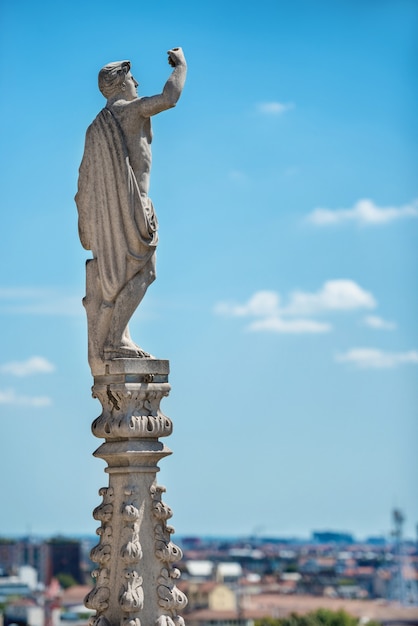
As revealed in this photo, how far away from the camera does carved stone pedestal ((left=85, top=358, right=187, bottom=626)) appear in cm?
1087

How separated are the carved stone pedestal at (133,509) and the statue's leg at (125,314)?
91mm

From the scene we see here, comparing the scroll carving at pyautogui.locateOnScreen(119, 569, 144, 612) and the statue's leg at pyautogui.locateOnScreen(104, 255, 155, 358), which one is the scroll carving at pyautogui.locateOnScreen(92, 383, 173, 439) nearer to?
the statue's leg at pyautogui.locateOnScreen(104, 255, 155, 358)

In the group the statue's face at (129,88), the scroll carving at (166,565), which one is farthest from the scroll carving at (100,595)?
the statue's face at (129,88)

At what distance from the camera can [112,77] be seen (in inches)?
451

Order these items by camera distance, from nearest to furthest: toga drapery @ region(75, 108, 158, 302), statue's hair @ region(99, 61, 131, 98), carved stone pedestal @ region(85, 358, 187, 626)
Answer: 1. carved stone pedestal @ region(85, 358, 187, 626)
2. toga drapery @ region(75, 108, 158, 302)
3. statue's hair @ region(99, 61, 131, 98)

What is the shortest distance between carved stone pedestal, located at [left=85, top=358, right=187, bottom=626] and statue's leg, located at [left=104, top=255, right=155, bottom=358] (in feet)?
0.30

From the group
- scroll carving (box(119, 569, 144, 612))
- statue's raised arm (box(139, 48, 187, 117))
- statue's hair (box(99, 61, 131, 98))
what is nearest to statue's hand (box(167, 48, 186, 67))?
statue's raised arm (box(139, 48, 187, 117))

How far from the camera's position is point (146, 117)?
37.2 ft

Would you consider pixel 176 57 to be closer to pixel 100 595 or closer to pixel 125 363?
pixel 125 363

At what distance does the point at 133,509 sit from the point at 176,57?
299 centimetres

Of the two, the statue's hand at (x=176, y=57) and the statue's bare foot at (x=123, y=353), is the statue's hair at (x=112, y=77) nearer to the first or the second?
the statue's hand at (x=176, y=57)

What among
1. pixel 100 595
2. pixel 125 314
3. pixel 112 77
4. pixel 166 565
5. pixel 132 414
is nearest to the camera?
pixel 100 595

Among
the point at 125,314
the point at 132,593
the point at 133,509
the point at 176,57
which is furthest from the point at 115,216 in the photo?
the point at 132,593

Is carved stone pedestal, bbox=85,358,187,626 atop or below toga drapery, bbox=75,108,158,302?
below
